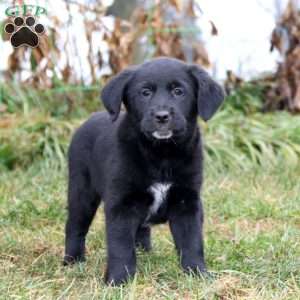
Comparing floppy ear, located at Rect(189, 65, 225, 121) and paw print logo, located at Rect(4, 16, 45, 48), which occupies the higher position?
paw print logo, located at Rect(4, 16, 45, 48)

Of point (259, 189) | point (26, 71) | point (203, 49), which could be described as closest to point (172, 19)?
point (203, 49)

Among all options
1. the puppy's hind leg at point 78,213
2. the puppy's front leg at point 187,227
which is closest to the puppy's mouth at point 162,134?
the puppy's front leg at point 187,227

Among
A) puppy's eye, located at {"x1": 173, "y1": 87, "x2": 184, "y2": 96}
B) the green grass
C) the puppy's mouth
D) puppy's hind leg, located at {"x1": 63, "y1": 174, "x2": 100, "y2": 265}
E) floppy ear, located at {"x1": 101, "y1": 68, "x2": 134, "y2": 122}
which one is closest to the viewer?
the green grass

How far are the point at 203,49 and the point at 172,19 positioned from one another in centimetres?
57

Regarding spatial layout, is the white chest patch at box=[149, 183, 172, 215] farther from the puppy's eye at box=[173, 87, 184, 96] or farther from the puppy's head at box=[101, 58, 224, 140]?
the puppy's eye at box=[173, 87, 184, 96]

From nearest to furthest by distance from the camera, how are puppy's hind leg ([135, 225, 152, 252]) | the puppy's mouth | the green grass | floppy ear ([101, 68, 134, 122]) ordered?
the green grass → the puppy's mouth → floppy ear ([101, 68, 134, 122]) → puppy's hind leg ([135, 225, 152, 252])

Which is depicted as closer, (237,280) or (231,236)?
(237,280)

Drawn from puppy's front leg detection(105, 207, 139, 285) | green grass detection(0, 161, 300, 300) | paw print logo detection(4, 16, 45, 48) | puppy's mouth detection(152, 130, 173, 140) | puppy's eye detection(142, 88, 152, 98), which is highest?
paw print logo detection(4, 16, 45, 48)

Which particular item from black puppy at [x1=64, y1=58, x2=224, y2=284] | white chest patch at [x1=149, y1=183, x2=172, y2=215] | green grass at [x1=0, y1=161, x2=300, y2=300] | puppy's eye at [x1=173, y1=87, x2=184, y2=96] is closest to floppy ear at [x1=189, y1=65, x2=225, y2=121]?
black puppy at [x1=64, y1=58, x2=224, y2=284]

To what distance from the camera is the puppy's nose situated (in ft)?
11.4

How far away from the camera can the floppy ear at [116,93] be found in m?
3.75

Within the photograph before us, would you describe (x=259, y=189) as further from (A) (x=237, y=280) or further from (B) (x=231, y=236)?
(A) (x=237, y=280)

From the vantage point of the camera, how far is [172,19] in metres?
8.98

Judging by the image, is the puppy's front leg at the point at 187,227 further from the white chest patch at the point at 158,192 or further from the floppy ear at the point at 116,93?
the floppy ear at the point at 116,93
